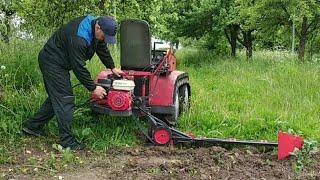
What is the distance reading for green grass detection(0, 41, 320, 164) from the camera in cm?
682

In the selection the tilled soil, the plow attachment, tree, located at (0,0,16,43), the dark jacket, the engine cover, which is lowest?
the tilled soil

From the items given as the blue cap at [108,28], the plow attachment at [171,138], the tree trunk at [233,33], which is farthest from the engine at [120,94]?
the tree trunk at [233,33]

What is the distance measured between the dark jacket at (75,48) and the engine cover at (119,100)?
0.84 ft

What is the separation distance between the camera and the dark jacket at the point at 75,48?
611 cm

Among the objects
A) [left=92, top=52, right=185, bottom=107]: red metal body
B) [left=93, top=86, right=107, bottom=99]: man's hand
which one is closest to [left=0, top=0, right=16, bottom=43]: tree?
[left=92, top=52, right=185, bottom=107]: red metal body

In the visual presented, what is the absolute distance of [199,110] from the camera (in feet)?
25.5

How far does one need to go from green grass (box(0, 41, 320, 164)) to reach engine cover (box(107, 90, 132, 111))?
22.7 inches

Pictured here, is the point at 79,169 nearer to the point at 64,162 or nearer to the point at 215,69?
the point at 64,162

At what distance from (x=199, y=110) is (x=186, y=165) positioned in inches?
90.4

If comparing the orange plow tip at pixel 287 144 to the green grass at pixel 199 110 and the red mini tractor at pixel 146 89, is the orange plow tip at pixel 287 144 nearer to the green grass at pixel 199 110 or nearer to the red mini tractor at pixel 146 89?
the red mini tractor at pixel 146 89

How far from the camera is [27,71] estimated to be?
26.1ft

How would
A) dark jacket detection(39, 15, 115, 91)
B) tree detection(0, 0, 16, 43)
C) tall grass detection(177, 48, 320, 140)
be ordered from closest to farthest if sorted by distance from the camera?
1. dark jacket detection(39, 15, 115, 91)
2. tall grass detection(177, 48, 320, 140)
3. tree detection(0, 0, 16, 43)

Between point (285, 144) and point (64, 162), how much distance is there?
99.2 inches

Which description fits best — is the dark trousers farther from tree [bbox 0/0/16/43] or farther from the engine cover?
tree [bbox 0/0/16/43]
